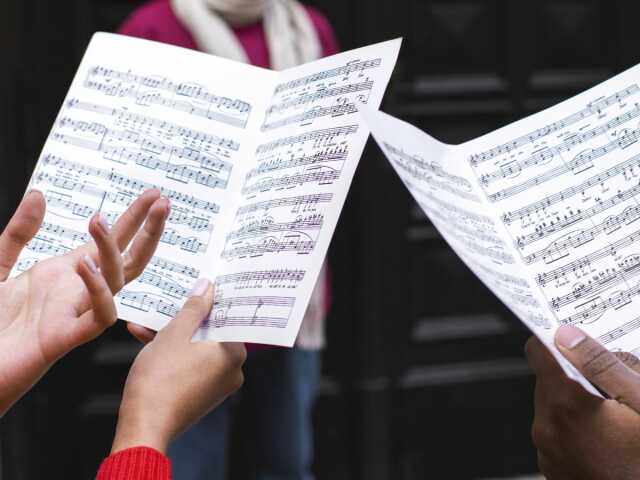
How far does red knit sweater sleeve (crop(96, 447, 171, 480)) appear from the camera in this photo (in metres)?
1.05

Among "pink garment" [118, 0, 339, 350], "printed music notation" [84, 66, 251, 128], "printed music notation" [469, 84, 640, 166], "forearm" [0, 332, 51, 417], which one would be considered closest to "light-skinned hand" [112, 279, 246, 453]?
"forearm" [0, 332, 51, 417]

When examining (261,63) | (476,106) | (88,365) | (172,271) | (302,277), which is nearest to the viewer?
(302,277)

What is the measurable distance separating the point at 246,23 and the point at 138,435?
1436mm

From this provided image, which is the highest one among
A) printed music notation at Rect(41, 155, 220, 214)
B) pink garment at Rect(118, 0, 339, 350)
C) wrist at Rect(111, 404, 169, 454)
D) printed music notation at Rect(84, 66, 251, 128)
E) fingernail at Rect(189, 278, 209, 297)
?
printed music notation at Rect(84, 66, 251, 128)

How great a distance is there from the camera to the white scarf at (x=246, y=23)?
226 cm

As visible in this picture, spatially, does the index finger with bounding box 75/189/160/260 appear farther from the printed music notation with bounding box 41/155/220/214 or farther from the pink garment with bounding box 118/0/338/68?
the pink garment with bounding box 118/0/338/68

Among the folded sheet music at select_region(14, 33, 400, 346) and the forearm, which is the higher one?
the folded sheet music at select_region(14, 33, 400, 346)

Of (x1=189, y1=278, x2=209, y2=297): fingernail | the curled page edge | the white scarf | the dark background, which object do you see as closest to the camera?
the curled page edge

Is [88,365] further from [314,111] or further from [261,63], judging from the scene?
[314,111]

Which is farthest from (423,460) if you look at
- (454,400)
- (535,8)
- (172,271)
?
(172,271)

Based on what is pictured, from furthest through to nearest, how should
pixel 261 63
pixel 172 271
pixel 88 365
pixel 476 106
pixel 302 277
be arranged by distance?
1. pixel 476 106
2. pixel 88 365
3. pixel 261 63
4. pixel 172 271
5. pixel 302 277

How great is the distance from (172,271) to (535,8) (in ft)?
7.07

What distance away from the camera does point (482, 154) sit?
3.86 ft

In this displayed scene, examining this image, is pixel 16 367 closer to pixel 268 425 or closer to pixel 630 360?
pixel 630 360
